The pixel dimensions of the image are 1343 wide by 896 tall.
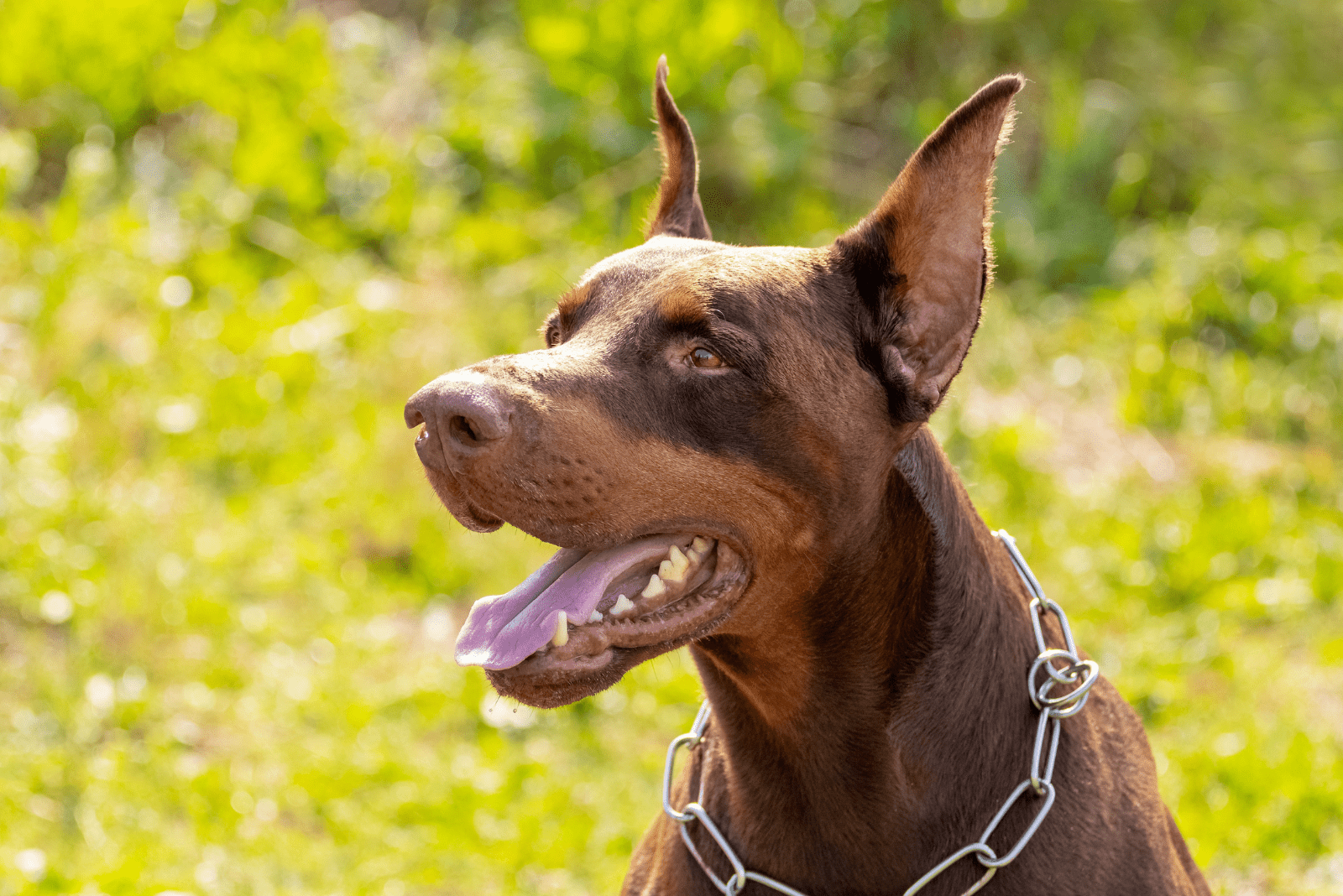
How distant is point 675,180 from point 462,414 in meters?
1.03

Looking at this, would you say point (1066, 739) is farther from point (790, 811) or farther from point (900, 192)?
point (900, 192)

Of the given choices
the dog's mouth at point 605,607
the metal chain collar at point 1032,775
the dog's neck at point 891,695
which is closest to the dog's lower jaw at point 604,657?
the dog's mouth at point 605,607

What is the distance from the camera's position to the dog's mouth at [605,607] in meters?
2.15

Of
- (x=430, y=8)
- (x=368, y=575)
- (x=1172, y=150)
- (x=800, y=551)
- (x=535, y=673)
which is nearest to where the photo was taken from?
(x=535, y=673)

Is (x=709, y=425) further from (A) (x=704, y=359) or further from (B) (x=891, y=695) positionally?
(B) (x=891, y=695)

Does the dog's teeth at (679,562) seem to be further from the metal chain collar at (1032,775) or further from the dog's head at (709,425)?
the metal chain collar at (1032,775)

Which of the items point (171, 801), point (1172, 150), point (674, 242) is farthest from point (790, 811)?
point (1172, 150)

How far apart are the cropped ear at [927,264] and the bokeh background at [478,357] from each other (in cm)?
83

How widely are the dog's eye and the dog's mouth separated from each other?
291 mm

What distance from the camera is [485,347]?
6.09 m

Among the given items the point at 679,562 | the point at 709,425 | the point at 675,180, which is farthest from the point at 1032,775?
the point at 675,180

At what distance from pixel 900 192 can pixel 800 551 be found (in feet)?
2.10

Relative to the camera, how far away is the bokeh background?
4027mm

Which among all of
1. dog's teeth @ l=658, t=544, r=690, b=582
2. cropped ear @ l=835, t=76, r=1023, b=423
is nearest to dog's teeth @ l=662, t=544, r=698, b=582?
dog's teeth @ l=658, t=544, r=690, b=582
